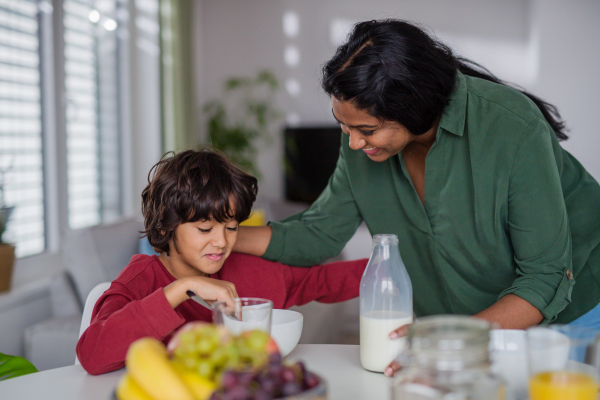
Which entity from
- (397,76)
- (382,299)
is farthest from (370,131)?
(382,299)

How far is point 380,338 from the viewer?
854 mm

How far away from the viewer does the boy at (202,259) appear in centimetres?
104

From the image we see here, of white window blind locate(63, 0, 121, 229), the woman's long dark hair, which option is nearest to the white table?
the woman's long dark hair

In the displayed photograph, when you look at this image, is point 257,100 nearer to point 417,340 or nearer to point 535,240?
point 535,240

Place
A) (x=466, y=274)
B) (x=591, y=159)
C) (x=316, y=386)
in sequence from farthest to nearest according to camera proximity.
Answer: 1. (x=591, y=159)
2. (x=466, y=274)
3. (x=316, y=386)

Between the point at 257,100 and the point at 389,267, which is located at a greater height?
the point at 257,100

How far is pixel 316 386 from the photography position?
514 mm

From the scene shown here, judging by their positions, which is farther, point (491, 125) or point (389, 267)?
point (491, 125)

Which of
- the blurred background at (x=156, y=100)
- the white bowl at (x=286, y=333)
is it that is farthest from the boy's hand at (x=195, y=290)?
the blurred background at (x=156, y=100)

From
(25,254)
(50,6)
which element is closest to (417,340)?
(25,254)

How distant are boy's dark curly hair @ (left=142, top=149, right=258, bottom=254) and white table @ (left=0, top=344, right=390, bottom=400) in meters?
0.38

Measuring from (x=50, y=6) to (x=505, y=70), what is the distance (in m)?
3.43

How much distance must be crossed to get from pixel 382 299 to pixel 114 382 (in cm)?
A: 46

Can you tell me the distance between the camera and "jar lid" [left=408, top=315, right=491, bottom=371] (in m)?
0.51
